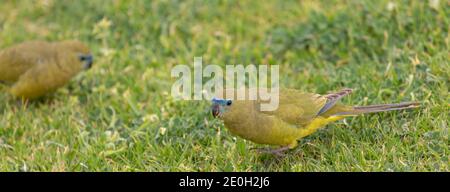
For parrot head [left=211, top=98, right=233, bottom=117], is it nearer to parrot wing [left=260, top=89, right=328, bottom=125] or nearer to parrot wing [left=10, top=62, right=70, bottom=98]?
parrot wing [left=260, top=89, right=328, bottom=125]

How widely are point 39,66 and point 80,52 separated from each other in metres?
0.40

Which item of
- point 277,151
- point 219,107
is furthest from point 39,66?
point 277,151

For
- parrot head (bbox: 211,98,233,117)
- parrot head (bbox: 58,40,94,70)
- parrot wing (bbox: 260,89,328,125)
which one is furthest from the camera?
parrot head (bbox: 58,40,94,70)

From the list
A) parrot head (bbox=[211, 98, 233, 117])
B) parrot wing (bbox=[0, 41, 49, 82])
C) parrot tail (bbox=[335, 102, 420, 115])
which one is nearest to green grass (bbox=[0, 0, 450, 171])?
parrot tail (bbox=[335, 102, 420, 115])

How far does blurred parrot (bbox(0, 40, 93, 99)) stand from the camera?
20.2ft

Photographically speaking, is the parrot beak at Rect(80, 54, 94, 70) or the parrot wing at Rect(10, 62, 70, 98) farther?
the parrot beak at Rect(80, 54, 94, 70)

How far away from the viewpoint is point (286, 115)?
187 inches

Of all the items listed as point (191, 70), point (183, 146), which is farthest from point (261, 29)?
point (183, 146)

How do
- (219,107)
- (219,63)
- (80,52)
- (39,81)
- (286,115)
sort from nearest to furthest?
1. (219,107)
2. (286,115)
3. (39,81)
4. (80,52)
5. (219,63)

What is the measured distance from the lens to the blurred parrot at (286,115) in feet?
15.2

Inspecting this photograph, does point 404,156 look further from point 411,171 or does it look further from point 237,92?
point 237,92

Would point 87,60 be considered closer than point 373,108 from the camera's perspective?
No

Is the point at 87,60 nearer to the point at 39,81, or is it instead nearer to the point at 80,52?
the point at 80,52

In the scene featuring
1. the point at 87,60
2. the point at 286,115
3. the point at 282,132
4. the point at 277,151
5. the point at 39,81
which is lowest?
the point at 277,151
